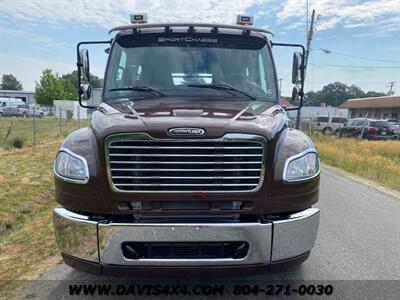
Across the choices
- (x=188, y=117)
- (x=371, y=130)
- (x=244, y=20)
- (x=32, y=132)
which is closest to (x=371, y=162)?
(x=244, y=20)

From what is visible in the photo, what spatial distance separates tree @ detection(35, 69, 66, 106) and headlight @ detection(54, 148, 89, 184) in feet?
202

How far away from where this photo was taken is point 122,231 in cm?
282

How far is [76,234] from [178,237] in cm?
82

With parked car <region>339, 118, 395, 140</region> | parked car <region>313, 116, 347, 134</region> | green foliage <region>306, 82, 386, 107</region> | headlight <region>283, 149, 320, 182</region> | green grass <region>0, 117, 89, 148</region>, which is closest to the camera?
headlight <region>283, 149, 320, 182</region>

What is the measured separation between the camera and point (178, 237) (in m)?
2.82

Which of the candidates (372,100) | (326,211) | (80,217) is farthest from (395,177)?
(372,100)

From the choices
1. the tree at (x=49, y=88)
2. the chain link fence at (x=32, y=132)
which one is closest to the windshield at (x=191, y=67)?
the chain link fence at (x=32, y=132)

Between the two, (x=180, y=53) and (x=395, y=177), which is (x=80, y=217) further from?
(x=395, y=177)

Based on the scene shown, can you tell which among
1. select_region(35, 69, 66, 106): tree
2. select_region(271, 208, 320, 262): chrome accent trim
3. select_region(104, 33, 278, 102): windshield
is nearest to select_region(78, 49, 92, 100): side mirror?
select_region(104, 33, 278, 102): windshield

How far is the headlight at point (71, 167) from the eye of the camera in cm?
300

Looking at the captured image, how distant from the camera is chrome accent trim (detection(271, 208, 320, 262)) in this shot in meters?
2.93

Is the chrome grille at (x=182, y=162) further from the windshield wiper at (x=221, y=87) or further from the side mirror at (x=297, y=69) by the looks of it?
the side mirror at (x=297, y=69)

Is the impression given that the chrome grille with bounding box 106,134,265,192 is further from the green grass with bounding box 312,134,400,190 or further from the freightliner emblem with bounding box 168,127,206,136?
the green grass with bounding box 312,134,400,190

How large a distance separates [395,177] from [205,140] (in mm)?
8853
